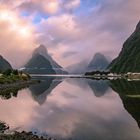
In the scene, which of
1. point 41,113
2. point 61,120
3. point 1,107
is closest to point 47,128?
point 61,120

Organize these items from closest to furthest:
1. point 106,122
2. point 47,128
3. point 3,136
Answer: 1. point 3,136
2. point 47,128
3. point 106,122

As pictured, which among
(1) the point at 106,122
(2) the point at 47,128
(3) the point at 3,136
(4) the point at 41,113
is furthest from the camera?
(4) the point at 41,113

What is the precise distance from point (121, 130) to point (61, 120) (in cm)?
1414

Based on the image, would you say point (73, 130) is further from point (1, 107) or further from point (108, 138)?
point (1, 107)

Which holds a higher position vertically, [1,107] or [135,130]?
[1,107]

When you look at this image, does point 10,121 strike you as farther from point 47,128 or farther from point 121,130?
point 121,130

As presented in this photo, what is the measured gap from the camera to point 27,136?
3878 cm

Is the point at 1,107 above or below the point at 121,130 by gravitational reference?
above

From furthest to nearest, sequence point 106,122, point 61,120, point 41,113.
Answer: point 41,113
point 61,120
point 106,122

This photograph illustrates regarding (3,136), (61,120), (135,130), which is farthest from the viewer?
(61,120)

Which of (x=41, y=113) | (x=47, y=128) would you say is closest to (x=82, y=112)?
(x=41, y=113)

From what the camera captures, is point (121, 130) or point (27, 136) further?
point (121, 130)

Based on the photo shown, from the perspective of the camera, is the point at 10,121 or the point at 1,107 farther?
the point at 1,107

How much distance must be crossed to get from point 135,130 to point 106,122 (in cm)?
878
